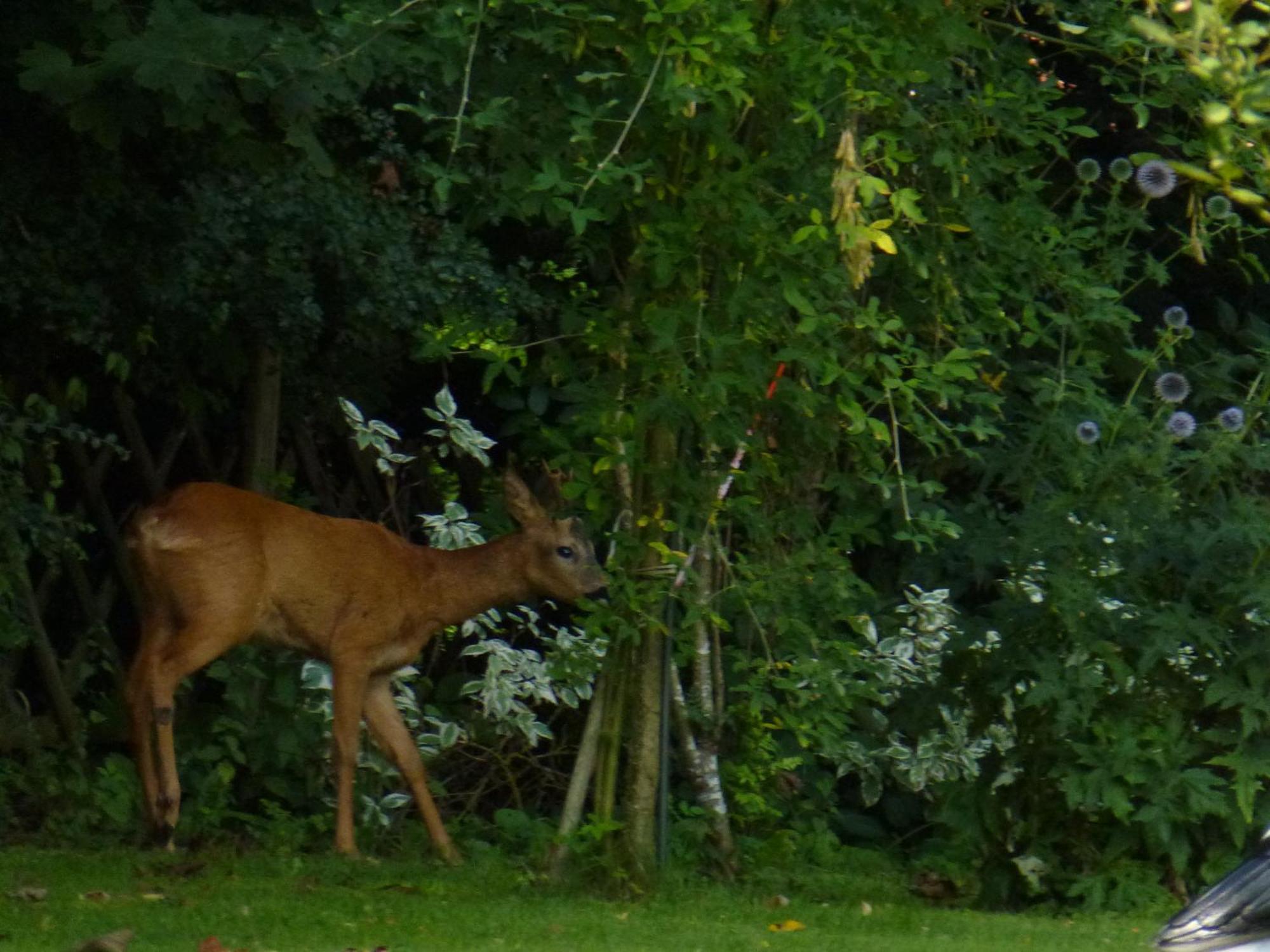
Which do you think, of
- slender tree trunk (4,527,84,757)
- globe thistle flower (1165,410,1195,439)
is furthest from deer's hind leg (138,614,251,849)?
globe thistle flower (1165,410,1195,439)

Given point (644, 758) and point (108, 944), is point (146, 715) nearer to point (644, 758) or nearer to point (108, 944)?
point (644, 758)

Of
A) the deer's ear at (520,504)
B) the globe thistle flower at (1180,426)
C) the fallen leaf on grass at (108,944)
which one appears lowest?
the fallen leaf on grass at (108,944)

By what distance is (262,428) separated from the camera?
Result: 10891 millimetres

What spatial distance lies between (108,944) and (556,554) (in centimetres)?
399

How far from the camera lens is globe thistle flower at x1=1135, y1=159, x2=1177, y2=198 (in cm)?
886

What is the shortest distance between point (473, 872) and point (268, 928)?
1.69 m

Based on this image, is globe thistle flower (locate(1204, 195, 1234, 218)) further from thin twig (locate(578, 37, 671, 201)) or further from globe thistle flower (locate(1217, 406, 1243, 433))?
thin twig (locate(578, 37, 671, 201))

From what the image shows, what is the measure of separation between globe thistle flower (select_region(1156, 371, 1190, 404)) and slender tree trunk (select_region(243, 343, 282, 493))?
14.0ft

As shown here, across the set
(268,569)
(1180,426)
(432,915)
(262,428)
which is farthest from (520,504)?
(1180,426)

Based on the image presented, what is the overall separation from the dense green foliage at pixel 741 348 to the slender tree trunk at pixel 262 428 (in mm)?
66

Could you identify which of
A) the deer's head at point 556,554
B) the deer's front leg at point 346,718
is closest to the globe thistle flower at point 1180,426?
the deer's head at point 556,554

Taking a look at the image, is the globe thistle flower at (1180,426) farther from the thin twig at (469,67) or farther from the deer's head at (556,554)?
the thin twig at (469,67)

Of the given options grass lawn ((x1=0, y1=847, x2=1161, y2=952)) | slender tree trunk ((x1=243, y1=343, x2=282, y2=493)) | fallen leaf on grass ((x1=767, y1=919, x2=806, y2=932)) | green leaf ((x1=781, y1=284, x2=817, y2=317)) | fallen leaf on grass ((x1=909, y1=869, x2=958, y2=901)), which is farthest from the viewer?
slender tree trunk ((x1=243, y1=343, x2=282, y2=493))

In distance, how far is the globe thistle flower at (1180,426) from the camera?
27.9ft
